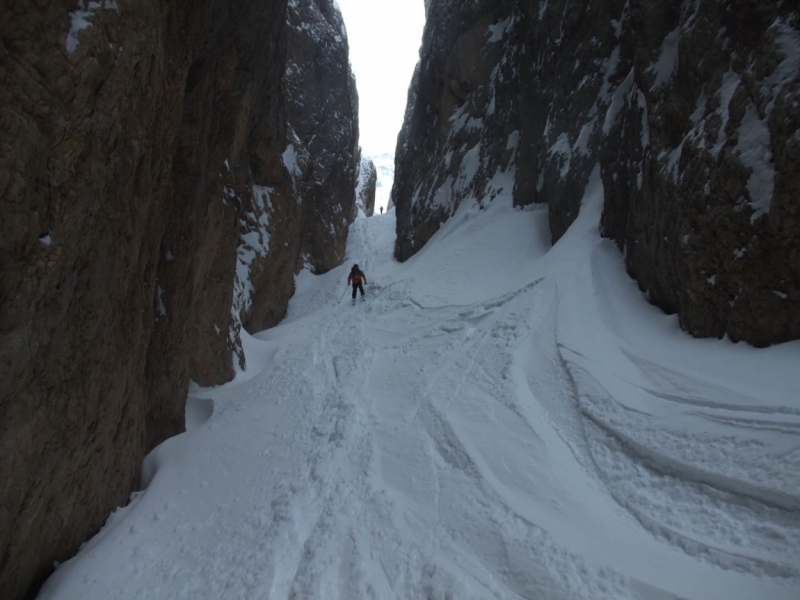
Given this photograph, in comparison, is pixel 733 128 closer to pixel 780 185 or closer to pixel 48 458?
pixel 780 185

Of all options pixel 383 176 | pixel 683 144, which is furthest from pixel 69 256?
pixel 383 176

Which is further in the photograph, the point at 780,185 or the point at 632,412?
the point at 632,412

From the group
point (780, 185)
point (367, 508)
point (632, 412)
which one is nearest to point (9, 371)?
point (367, 508)

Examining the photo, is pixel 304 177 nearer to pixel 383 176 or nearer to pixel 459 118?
pixel 459 118

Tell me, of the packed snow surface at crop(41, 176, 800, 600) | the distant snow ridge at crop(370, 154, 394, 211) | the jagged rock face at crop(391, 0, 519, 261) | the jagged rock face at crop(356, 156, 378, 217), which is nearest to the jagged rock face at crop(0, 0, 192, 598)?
the packed snow surface at crop(41, 176, 800, 600)

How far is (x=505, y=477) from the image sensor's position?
217 inches

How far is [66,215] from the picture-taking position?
15.3 ft

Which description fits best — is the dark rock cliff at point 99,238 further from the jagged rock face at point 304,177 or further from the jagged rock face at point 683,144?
the jagged rock face at point 683,144

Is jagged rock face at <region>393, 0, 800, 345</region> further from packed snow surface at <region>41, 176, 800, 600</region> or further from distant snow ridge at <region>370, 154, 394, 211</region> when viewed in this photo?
distant snow ridge at <region>370, 154, 394, 211</region>

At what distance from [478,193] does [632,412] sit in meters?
13.4

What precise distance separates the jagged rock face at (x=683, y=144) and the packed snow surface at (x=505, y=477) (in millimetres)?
666

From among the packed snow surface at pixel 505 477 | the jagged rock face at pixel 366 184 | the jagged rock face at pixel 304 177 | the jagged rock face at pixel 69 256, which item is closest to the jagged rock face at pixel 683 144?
the packed snow surface at pixel 505 477

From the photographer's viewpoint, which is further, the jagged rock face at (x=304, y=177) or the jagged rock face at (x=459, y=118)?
the jagged rock face at (x=459, y=118)

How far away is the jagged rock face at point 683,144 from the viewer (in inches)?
221
